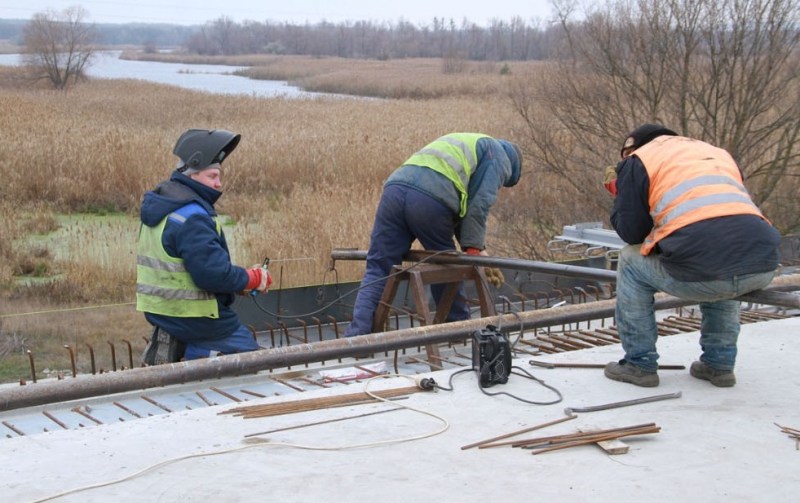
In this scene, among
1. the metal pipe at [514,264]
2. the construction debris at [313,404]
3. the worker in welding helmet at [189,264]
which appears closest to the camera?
the construction debris at [313,404]

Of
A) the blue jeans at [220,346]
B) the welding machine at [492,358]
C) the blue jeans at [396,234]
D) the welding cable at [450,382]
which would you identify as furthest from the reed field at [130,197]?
the welding machine at [492,358]

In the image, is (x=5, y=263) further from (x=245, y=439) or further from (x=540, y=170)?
(x=245, y=439)

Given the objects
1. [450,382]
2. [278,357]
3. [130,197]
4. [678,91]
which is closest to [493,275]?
[450,382]

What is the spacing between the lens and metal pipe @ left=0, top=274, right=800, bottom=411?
172 inches

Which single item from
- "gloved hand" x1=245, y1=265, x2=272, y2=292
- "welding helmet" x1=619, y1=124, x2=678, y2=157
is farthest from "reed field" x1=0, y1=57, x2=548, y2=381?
"welding helmet" x1=619, y1=124, x2=678, y2=157

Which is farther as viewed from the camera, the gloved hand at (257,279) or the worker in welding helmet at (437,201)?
the worker in welding helmet at (437,201)

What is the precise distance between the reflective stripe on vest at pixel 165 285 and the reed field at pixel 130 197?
3355mm

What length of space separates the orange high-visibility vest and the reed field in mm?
5817

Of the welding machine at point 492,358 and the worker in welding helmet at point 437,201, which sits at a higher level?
the worker in welding helmet at point 437,201

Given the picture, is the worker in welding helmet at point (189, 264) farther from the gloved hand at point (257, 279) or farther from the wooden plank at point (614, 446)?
the wooden plank at point (614, 446)

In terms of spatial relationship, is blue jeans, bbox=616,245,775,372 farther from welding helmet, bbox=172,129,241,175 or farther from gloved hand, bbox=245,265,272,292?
welding helmet, bbox=172,129,241,175

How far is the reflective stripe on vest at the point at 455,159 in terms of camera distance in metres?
7.12

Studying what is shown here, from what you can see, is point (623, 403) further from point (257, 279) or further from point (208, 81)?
point (208, 81)

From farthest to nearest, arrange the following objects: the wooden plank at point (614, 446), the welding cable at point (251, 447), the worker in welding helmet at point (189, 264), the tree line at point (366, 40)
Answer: the tree line at point (366, 40) < the worker in welding helmet at point (189, 264) < the wooden plank at point (614, 446) < the welding cable at point (251, 447)
